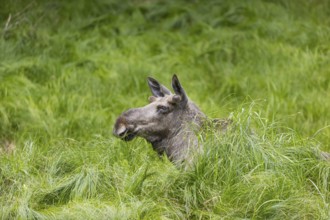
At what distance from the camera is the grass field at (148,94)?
7348mm

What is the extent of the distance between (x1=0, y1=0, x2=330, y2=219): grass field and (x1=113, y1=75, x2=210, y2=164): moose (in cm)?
17

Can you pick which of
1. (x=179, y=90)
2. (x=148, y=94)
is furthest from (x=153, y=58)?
(x=179, y=90)

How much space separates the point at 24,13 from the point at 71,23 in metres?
1.03

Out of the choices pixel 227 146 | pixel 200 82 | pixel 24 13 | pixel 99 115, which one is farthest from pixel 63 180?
pixel 24 13

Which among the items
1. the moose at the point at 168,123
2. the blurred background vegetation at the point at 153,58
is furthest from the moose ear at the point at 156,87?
the blurred background vegetation at the point at 153,58

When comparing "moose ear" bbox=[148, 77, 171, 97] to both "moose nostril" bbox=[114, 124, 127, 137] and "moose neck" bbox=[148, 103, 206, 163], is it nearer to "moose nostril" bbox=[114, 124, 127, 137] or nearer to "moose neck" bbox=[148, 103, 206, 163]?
"moose neck" bbox=[148, 103, 206, 163]

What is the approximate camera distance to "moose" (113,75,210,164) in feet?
27.3

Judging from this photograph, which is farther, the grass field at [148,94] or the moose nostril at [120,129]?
the moose nostril at [120,129]

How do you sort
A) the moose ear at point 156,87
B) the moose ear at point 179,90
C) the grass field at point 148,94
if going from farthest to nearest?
the moose ear at point 156,87
the moose ear at point 179,90
the grass field at point 148,94

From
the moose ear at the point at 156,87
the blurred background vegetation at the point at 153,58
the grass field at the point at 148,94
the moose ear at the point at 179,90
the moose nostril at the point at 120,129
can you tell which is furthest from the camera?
the blurred background vegetation at the point at 153,58

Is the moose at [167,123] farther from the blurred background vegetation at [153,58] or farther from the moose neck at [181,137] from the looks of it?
the blurred background vegetation at [153,58]

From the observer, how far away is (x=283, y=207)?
714 centimetres

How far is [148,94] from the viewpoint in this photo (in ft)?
38.6

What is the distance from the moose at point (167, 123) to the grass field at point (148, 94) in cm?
17
